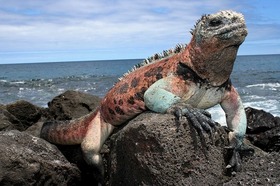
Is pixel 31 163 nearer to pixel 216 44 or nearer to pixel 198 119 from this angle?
pixel 198 119

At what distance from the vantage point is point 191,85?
5.02 m

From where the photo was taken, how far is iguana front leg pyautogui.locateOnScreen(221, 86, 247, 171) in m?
5.17

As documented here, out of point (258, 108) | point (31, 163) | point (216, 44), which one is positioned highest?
point (216, 44)

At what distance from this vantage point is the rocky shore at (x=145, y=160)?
4.65 m

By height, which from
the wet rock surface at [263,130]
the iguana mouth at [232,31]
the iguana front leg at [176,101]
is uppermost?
the iguana mouth at [232,31]

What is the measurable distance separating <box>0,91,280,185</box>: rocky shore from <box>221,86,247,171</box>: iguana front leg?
0.13 metres

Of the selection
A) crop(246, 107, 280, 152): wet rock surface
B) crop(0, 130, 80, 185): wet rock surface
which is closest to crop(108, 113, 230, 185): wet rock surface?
crop(0, 130, 80, 185): wet rock surface

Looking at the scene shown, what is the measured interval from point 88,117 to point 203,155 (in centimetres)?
192

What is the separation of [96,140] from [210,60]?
192 centimetres

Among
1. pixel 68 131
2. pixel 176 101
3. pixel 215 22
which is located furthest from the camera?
pixel 68 131

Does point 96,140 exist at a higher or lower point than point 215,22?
lower

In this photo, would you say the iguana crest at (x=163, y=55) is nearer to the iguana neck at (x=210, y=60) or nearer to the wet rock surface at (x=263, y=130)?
the iguana neck at (x=210, y=60)

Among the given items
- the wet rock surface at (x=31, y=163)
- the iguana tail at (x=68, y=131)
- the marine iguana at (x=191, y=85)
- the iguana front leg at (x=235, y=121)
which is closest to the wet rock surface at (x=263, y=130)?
the iguana front leg at (x=235, y=121)

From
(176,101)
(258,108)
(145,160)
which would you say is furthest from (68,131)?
(258,108)
